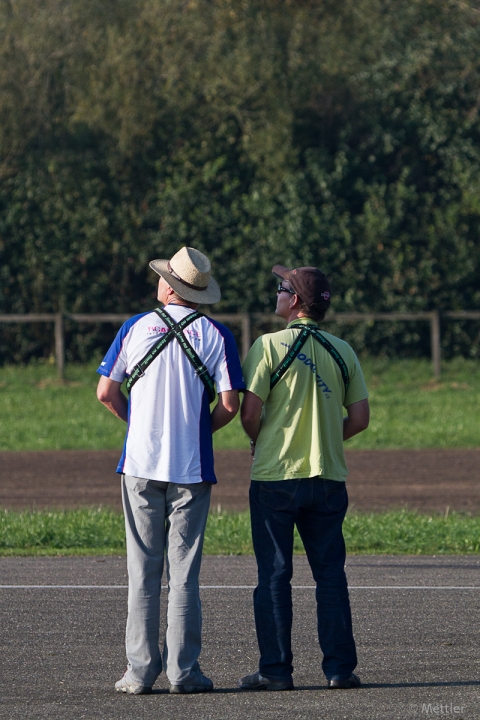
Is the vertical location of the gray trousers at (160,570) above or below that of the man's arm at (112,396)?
below

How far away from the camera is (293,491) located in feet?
16.5

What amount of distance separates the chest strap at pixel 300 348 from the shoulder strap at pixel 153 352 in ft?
1.51

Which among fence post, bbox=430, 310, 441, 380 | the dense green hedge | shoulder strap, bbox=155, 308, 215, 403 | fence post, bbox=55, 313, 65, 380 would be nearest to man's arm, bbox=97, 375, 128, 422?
shoulder strap, bbox=155, 308, 215, 403

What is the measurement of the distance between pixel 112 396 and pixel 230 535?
5.01 metres

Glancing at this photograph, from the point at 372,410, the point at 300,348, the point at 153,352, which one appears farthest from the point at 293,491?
the point at 372,410

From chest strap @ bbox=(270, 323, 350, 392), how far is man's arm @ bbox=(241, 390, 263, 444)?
→ 0.11m

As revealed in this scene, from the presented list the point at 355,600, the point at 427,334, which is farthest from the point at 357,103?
the point at 355,600

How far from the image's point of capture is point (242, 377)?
5.11 meters

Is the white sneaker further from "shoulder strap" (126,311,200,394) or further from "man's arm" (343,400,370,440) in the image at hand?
"man's arm" (343,400,370,440)

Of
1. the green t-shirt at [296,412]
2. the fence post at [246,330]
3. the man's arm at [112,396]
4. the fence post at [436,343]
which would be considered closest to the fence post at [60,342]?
the fence post at [246,330]

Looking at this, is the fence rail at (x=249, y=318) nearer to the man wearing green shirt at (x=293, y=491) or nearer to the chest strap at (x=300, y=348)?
the chest strap at (x=300, y=348)

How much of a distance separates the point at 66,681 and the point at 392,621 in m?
2.18

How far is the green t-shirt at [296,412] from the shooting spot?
5.06 m

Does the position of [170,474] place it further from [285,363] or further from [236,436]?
[236,436]
